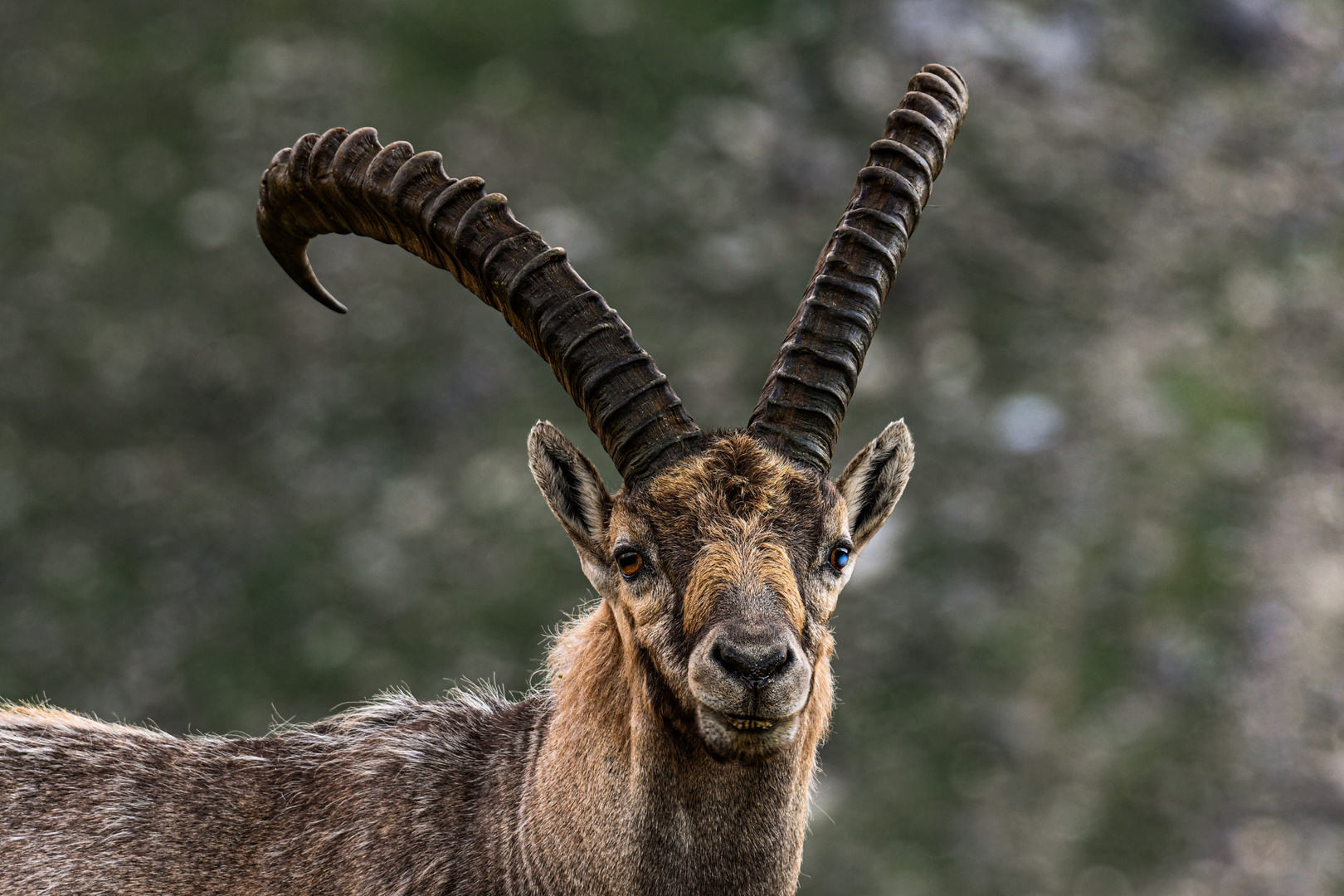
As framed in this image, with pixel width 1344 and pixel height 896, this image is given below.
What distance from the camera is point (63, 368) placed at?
2712 centimetres

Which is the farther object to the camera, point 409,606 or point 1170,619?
point 409,606

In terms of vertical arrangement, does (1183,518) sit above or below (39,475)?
above

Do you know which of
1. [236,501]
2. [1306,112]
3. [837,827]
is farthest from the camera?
[1306,112]

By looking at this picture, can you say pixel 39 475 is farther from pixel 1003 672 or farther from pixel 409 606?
pixel 1003 672

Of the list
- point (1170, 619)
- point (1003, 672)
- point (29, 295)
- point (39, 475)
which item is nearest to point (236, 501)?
point (39, 475)

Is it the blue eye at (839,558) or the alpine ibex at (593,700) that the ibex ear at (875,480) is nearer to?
the alpine ibex at (593,700)

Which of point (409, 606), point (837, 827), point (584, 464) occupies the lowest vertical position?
point (584, 464)

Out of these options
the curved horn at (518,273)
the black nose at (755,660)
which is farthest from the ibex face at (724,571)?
the curved horn at (518,273)

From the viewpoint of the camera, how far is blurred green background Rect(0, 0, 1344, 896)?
21031 millimetres

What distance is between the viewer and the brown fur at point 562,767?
251 inches

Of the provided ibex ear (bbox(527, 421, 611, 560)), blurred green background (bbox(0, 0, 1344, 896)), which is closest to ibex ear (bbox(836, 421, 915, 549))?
ibex ear (bbox(527, 421, 611, 560))

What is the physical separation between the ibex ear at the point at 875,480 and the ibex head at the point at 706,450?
0.4 inches

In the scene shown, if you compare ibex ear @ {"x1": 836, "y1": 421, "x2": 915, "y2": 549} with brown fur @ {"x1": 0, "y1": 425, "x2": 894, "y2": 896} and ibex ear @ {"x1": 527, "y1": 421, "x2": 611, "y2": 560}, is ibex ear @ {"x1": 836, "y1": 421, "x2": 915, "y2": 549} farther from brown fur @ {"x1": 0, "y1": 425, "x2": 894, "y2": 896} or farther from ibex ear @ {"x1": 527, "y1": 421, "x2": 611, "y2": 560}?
ibex ear @ {"x1": 527, "y1": 421, "x2": 611, "y2": 560}

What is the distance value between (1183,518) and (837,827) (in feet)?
27.9
